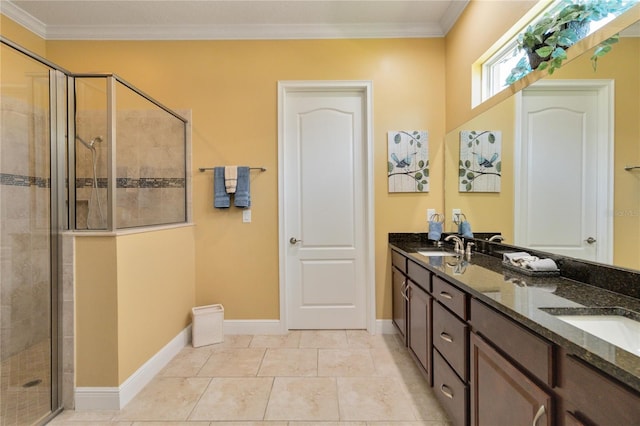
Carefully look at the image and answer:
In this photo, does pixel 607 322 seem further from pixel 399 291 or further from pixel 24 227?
pixel 24 227

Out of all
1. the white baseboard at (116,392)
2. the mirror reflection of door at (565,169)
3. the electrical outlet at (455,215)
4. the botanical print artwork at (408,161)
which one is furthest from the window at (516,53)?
the white baseboard at (116,392)

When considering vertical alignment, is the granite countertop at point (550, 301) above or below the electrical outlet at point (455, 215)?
below

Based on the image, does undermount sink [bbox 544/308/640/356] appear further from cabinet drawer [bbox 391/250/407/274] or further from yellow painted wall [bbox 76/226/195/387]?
yellow painted wall [bbox 76/226/195/387]

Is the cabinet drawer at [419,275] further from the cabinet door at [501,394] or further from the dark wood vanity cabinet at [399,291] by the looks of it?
the cabinet door at [501,394]

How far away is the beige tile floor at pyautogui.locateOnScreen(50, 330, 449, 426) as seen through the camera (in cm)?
172

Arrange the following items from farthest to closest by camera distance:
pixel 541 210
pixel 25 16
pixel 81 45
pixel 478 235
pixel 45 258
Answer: pixel 81 45, pixel 25 16, pixel 478 235, pixel 45 258, pixel 541 210

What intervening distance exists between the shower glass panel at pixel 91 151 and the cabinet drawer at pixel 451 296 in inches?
83.2

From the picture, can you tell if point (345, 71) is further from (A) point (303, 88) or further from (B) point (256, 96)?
(B) point (256, 96)

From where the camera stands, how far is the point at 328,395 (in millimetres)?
1918

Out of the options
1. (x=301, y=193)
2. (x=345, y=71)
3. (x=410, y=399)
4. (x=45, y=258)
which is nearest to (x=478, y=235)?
(x=410, y=399)

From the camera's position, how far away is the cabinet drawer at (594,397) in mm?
651

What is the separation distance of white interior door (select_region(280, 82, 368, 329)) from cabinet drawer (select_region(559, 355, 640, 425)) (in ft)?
6.96

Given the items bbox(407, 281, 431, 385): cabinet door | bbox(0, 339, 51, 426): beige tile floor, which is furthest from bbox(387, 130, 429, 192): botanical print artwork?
bbox(0, 339, 51, 426): beige tile floor

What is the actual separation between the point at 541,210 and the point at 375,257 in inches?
59.2
